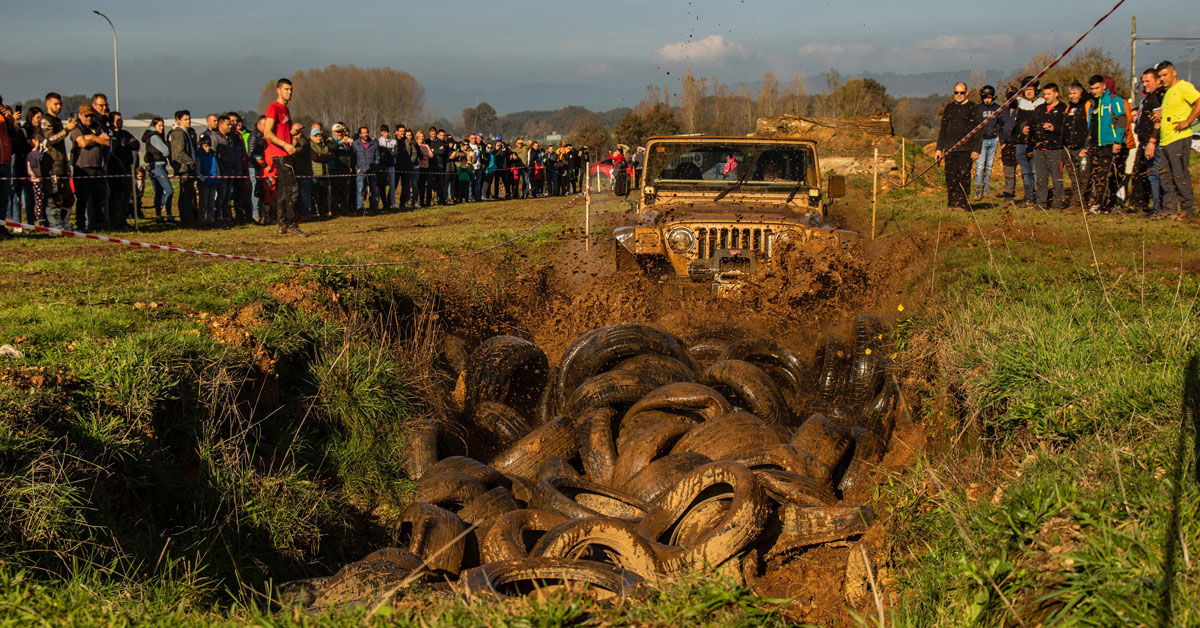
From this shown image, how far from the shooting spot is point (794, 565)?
459 centimetres

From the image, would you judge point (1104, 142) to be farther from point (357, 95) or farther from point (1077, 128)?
point (357, 95)

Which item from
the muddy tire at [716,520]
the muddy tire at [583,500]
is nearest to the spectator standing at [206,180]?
the muddy tire at [583,500]

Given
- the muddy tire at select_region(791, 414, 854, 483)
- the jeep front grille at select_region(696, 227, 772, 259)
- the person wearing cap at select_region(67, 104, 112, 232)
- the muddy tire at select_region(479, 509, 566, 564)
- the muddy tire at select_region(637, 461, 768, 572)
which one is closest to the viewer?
the muddy tire at select_region(637, 461, 768, 572)

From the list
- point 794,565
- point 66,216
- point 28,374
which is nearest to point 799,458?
point 794,565

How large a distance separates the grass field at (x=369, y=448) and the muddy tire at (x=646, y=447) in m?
1.51

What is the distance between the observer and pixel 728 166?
34.9 ft

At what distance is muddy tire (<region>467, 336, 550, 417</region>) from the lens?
7.39 meters

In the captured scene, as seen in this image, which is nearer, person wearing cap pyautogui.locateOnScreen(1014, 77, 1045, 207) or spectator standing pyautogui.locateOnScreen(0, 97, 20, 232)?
spectator standing pyautogui.locateOnScreen(0, 97, 20, 232)

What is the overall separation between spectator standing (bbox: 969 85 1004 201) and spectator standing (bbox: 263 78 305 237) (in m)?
6.54

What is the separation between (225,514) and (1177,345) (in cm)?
A: 509

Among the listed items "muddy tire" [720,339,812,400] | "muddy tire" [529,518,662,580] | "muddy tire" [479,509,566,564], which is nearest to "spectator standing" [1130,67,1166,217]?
"muddy tire" [720,339,812,400]

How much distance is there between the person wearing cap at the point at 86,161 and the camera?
13.3 metres

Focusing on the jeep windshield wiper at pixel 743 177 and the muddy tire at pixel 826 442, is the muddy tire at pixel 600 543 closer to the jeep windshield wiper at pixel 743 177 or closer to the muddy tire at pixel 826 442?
the muddy tire at pixel 826 442

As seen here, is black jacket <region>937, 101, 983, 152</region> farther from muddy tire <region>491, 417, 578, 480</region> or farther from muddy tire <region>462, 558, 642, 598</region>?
muddy tire <region>462, 558, 642, 598</region>
